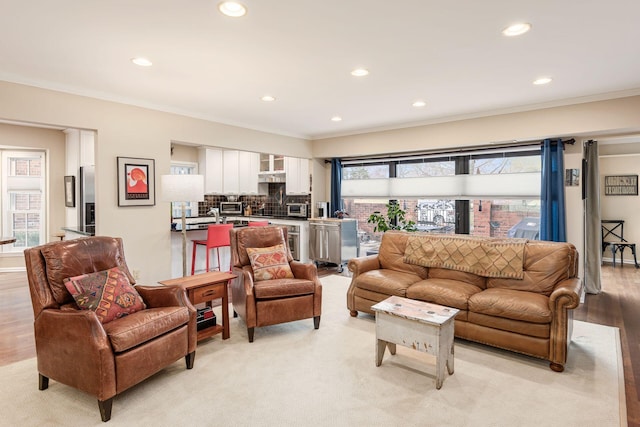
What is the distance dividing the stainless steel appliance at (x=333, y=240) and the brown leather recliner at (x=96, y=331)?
3.88 metres

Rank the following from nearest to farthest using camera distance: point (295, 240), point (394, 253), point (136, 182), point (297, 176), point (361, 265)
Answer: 1. point (361, 265)
2. point (394, 253)
3. point (136, 182)
4. point (295, 240)
5. point (297, 176)

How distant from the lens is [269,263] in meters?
3.71

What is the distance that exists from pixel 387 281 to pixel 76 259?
2.78 meters

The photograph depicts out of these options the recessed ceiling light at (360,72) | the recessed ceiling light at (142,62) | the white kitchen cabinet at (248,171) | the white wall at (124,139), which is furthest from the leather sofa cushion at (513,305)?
the white kitchen cabinet at (248,171)

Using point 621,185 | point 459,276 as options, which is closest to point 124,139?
point 459,276

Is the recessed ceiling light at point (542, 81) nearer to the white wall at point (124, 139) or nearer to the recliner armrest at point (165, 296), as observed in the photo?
the recliner armrest at point (165, 296)

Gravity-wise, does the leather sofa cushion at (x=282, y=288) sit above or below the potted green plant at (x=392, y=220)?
below

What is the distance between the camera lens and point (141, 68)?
3.29m

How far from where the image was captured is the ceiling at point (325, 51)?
7.48 ft

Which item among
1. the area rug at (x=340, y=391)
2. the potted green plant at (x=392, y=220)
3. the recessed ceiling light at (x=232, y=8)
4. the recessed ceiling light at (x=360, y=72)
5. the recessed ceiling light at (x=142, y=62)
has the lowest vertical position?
the area rug at (x=340, y=391)

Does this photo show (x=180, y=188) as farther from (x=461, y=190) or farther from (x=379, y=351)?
(x=461, y=190)

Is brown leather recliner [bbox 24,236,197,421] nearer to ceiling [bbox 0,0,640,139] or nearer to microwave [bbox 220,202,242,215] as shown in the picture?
ceiling [bbox 0,0,640,139]

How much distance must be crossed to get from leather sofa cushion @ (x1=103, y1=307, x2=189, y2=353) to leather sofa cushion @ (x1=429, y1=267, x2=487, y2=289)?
2587 millimetres

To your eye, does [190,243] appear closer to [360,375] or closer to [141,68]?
[141,68]
